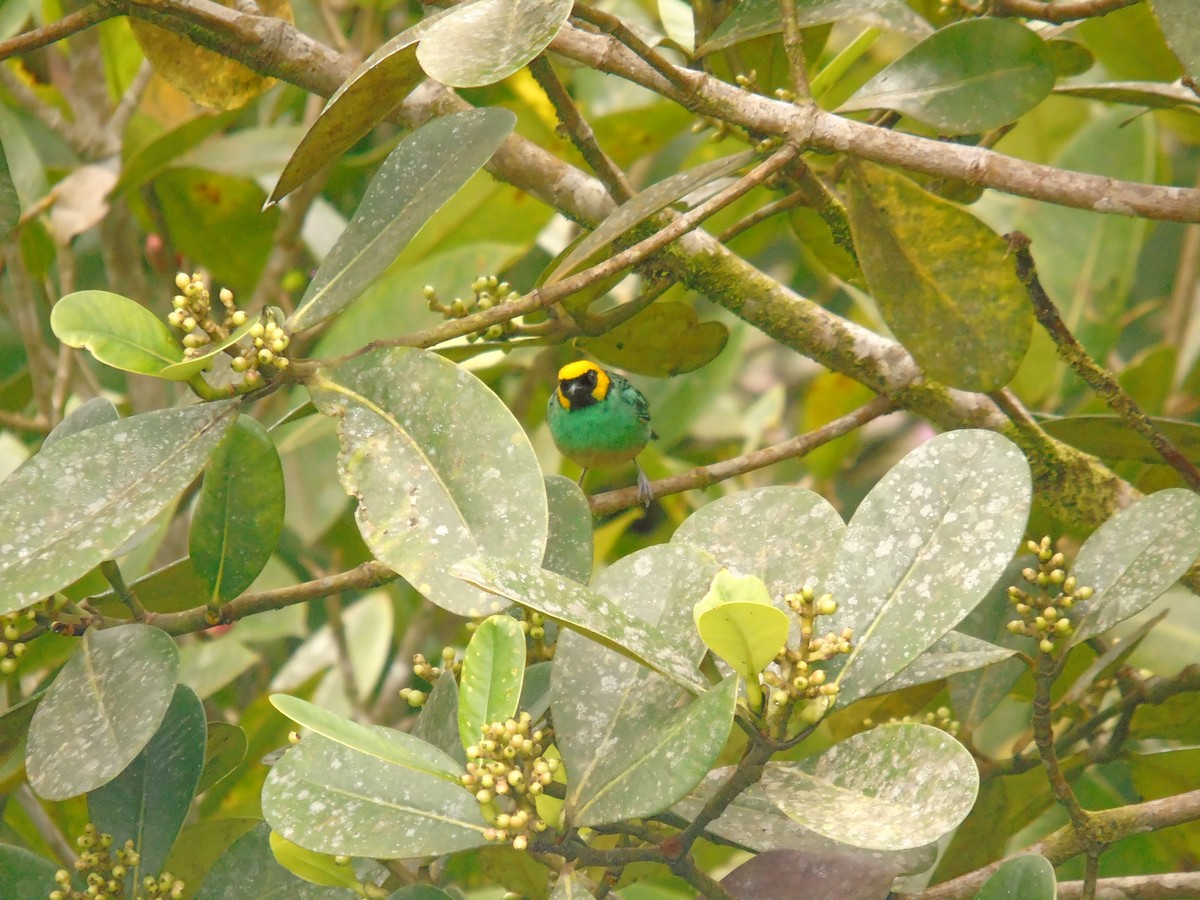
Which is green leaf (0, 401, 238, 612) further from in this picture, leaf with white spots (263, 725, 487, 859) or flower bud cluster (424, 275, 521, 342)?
flower bud cluster (424, 275, 521, 342)

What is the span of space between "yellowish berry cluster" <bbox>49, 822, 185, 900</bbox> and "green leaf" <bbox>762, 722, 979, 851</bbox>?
784mm

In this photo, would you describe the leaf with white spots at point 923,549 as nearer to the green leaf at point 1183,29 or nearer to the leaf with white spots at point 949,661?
the leaf with white spots at point 949,661

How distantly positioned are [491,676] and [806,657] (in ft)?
1.03

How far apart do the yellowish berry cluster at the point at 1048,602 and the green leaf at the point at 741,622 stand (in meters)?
0.43

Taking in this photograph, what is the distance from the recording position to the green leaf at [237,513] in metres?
1.62

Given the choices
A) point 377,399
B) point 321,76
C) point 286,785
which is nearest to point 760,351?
point 321,76

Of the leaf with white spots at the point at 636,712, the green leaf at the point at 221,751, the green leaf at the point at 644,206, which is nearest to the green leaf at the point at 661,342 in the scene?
the green leaf at the point at 644,206

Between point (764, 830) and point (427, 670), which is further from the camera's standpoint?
point (427, 670)

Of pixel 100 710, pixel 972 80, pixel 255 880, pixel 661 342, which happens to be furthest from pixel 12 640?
pixel 972 80

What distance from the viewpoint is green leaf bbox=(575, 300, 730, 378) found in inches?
80.7

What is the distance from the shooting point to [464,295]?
2814mm

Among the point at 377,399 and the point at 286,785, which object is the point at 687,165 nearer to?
the point at 377,399

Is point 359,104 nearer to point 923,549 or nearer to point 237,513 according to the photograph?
point 237,513

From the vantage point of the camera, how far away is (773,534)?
1.46 meters
